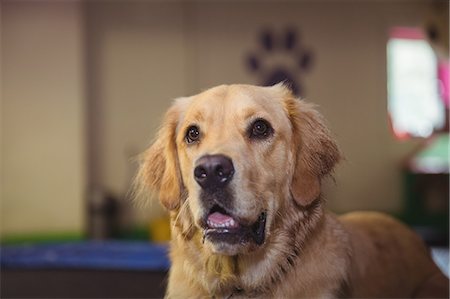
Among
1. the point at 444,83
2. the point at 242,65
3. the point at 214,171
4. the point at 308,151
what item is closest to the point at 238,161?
the point at 214,171

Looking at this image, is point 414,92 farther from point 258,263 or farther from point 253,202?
point 253,202

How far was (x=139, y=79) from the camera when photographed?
6.29m

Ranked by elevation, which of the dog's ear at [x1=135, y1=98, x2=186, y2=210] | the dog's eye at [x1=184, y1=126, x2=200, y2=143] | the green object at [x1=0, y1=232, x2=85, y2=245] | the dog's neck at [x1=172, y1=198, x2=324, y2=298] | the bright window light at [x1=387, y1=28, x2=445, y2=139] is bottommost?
the green object at [x1=0, y1=232, x2=85, y2=245]

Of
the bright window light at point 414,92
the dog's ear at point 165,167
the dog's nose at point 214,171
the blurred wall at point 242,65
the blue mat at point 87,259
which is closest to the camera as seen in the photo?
the dog's nose at point 214,171

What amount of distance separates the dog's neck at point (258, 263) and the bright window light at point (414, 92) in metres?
5.10

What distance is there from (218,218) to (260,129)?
320mm

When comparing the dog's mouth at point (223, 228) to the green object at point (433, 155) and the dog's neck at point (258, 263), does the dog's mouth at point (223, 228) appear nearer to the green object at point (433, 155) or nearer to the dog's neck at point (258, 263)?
the dog's neck at point (258, 263)

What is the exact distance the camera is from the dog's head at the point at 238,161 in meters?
1.45

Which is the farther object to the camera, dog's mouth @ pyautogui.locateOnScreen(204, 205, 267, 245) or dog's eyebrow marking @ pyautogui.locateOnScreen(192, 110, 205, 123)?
dog's eyebrow marking @ pyautogui.locateOnScreen(192, 110, 205, 123)

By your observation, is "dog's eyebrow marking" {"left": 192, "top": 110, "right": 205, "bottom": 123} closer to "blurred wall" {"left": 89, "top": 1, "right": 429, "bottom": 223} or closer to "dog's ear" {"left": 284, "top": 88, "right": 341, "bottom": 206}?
"dog's ear" {"left": 284, "top": 88, "right": 341, "bottom": 206}

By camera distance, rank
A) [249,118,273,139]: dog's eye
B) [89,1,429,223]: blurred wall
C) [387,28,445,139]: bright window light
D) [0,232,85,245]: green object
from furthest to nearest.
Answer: [387,28,445,139]: bright window light < [89,1,429,223]: blurred wall < [0,232,85,245]: green object < [249,118,273,139]: dog's eye

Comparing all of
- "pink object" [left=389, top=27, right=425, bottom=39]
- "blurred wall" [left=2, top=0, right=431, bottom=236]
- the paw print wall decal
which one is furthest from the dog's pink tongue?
"pink object" [left=389, top=27, right=425, bottom=39]

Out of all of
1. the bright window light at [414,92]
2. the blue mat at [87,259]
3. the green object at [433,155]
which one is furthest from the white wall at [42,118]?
the green object at [433,155]

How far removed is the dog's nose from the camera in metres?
1.40
